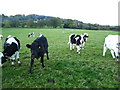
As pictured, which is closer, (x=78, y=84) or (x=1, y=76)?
(x=78, y=84)

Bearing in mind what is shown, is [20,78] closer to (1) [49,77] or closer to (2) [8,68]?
(1) [49,77]

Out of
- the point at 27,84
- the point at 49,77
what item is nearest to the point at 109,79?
the point at 49,77

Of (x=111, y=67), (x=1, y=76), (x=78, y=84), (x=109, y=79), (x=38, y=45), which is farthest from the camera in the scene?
(x=111, y=67)

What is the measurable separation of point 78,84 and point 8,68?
5333 mm

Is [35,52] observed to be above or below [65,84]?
above

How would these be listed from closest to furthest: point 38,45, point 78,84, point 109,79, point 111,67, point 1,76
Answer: point 78,84, point 109,79, point 1,76, point 38,45, point 111,67

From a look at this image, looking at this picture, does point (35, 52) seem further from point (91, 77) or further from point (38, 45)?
point (91, 77)

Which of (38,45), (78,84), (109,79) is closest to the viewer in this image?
(78,84)

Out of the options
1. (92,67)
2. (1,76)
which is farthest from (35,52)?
(92,67)

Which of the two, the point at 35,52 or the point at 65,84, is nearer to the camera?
the point at 65,84

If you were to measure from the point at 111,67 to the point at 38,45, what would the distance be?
5381mm

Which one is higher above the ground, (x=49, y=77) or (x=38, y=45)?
(x=38, y=45)

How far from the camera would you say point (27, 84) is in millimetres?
6594

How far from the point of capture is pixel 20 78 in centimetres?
736
